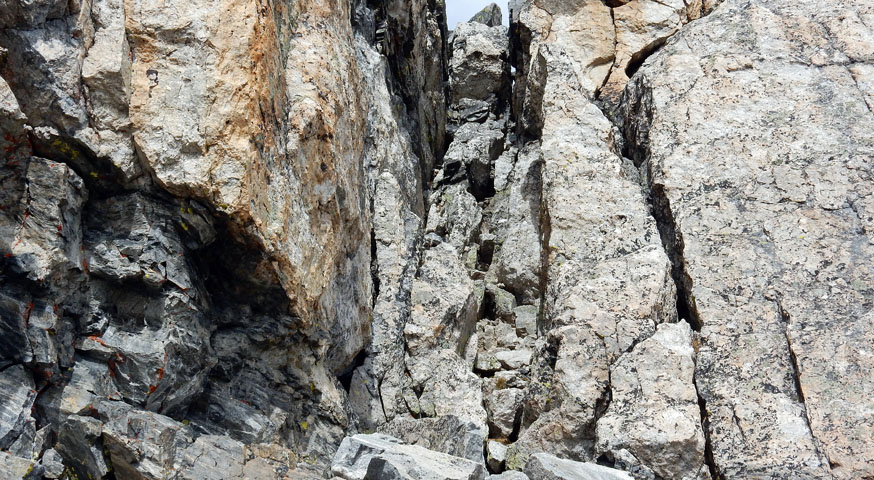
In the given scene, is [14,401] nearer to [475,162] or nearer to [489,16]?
[475,162]

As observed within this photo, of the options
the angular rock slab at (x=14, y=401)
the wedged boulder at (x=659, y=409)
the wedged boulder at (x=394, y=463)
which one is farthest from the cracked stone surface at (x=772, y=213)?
the angular rock slab at (x=14, y=401)

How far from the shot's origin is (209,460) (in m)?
8.75

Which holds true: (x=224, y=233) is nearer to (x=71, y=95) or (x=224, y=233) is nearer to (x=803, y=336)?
(x=71, y=95)

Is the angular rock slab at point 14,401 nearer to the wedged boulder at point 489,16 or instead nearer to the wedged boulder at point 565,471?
the wedged boulder at point 565,471

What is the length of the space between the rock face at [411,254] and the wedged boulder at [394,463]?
0.05 meters

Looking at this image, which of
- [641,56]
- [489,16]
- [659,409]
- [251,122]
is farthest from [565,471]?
[489,16]

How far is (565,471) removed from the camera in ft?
33.8

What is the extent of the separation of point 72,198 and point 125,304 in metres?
1.68

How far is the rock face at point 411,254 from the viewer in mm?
8539

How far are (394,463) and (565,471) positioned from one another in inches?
117

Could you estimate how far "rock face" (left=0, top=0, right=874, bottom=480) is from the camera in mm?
8539

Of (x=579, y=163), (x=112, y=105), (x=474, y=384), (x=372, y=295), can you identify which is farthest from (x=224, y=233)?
(x=579, y=163)

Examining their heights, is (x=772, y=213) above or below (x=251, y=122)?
below

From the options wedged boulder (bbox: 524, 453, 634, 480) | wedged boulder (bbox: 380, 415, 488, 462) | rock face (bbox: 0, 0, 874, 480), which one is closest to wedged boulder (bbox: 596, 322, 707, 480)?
rock face (bbox: 0, 0, 874, 480)
